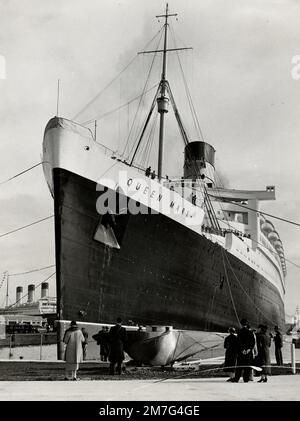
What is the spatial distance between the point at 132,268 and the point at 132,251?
480mm

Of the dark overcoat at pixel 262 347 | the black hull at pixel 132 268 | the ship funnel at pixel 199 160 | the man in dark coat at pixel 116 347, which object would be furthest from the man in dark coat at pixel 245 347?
the ship funnel at pixel 199 160

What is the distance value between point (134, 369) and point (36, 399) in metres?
5.14

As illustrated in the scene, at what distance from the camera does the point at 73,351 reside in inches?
328

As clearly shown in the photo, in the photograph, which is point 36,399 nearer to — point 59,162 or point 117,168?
point 59,162

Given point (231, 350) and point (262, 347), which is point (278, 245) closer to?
point (262, 347)

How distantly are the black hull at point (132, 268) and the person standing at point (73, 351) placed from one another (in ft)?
14.8

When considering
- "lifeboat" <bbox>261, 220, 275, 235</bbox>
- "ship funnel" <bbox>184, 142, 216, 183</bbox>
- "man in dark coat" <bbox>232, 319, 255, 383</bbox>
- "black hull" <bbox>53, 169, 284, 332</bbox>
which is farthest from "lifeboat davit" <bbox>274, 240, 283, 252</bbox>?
"man in dark coat" <bbox>232, 319, 255, 383</bbox>

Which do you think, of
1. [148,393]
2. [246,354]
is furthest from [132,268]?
[148,393]

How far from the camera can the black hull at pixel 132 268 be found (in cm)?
1360

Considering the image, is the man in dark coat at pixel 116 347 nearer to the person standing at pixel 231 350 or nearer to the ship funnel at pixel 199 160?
the person standing at pixel 231 350

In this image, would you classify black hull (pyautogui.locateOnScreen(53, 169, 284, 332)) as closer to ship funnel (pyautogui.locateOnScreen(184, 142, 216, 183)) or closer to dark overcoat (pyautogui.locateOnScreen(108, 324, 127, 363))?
dark overcoat (pyautogui.locateOnScreen(108, 324, 127, 363))

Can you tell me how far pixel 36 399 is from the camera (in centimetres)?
504

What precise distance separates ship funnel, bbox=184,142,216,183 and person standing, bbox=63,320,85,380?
63.3 ft

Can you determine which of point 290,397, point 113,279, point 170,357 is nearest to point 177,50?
point 113,279
